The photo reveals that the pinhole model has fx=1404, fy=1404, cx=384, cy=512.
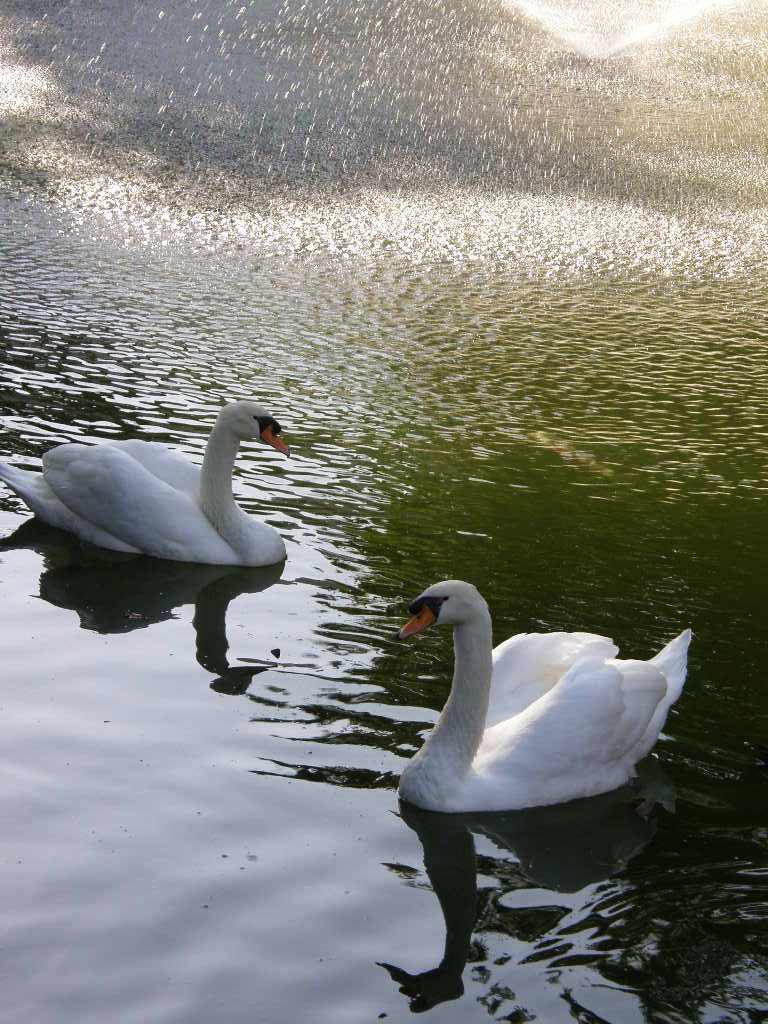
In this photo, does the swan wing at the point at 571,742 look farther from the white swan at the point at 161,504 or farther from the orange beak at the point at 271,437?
the orange beak at the point at 271,437

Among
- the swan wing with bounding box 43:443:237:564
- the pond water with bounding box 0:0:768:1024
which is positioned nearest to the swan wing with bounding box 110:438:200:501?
the swan wing with bounding box 43:443:237:564

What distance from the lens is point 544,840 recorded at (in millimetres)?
6074

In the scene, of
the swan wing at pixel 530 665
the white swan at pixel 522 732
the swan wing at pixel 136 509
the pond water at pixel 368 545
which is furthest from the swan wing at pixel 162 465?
the white swan at pixel 522 732

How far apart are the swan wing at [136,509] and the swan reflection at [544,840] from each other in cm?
343

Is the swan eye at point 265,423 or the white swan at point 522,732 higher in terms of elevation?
the swan eye at point 265,423

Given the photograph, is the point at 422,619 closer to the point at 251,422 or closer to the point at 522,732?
the point at 522,732

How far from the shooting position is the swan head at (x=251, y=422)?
925cm

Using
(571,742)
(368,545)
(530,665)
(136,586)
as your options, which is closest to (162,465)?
(136,586)

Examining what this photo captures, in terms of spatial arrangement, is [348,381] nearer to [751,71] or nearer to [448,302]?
[448,302]

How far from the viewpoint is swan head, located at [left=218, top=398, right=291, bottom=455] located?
30.3 feet

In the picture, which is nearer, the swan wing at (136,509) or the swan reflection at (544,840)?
the swan reflection at (544,840)

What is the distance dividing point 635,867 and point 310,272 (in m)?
11.3

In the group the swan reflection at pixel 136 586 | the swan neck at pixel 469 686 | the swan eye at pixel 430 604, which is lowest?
the swan reflection at pixel 136 586

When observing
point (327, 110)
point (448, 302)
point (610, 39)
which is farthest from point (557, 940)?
point (610, 39)
